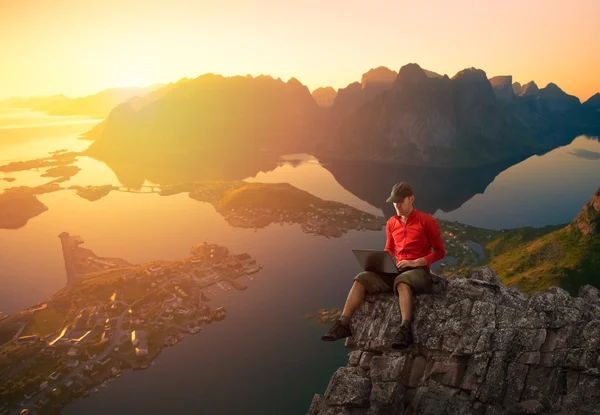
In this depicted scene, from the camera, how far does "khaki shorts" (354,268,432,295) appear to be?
1334 centimetres

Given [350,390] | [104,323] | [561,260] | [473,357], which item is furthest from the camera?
[104,323]

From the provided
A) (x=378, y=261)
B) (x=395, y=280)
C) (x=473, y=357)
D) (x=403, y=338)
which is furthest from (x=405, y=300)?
(x=473, y=357)

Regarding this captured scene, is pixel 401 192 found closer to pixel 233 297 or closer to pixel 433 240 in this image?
pixel 433 240

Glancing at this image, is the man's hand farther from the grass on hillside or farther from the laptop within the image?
the grass on hillside

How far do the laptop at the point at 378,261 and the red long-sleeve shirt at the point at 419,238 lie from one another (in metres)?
0.74

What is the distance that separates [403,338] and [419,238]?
408cm

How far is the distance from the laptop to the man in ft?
1.46

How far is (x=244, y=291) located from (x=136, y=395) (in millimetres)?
45617

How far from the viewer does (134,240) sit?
6403 inches

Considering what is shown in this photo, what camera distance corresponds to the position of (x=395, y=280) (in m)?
13.7

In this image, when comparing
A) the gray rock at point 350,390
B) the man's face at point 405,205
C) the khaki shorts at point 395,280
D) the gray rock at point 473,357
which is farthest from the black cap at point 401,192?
the gray rock at point 350,390

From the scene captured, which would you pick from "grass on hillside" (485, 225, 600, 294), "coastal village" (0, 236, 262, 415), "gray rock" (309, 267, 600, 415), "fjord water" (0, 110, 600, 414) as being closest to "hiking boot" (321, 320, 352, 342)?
"gray rock" (309, 267, 600, 415)

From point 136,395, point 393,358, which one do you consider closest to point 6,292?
point 136,395

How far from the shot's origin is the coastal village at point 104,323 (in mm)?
72125
